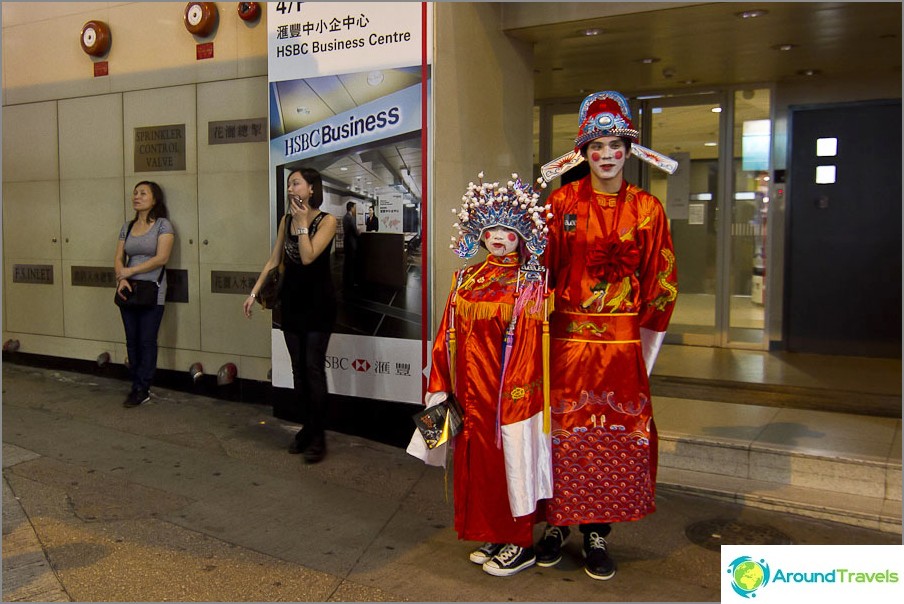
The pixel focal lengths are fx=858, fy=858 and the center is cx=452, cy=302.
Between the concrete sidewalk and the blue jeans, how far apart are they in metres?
0.76

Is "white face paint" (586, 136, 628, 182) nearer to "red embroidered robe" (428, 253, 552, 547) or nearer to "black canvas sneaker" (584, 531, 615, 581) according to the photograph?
"red embroidered robe" (428, 253, 552, 547)

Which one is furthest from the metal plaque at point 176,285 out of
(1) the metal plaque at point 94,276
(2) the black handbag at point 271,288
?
(2) the black handbag at point 271,288

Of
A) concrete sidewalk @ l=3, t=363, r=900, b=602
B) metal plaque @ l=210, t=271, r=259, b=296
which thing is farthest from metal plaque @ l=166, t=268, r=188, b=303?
concrete sidewalk @ l=3, t=363, r=900, b=602

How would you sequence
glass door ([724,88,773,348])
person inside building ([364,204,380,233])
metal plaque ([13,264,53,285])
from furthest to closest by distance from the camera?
metal plaque ([13,264,53,285]), glass door ([724,88,773,348]), person inside building ([364,204,380,233])

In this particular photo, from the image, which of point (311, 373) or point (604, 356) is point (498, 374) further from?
point (311, 373)

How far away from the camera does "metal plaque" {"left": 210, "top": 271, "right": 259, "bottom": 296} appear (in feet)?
23.1

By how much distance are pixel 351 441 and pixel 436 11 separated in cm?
297

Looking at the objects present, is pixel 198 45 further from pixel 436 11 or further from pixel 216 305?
pixel 436 11

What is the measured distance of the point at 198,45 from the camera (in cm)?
711

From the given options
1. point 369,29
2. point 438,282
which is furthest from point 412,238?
point 369,29

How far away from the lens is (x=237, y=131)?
22.9 ft

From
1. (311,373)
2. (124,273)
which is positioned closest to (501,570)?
(311,373)

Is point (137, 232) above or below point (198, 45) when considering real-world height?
below

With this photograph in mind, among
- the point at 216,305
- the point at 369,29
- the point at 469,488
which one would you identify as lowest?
the point at 469,488
